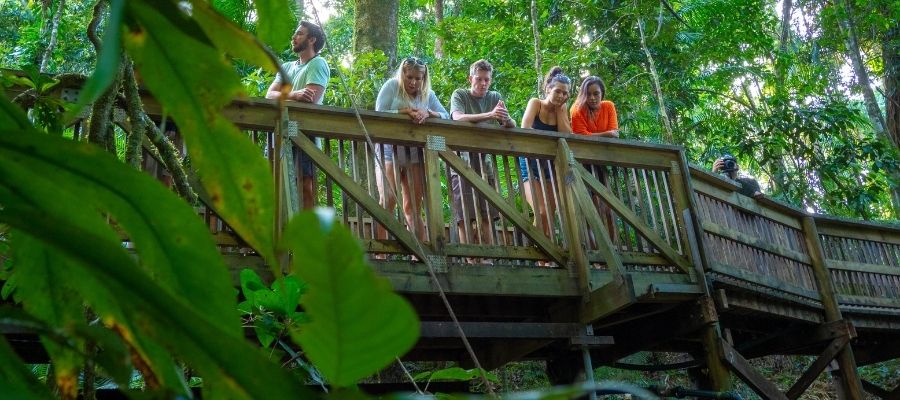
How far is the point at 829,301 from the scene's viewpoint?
680 cm

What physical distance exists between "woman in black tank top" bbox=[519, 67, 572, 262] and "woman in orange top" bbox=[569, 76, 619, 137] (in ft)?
0.90

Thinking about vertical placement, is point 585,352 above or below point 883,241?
Answer: below

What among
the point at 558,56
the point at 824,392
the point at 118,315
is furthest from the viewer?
the point at 824,392

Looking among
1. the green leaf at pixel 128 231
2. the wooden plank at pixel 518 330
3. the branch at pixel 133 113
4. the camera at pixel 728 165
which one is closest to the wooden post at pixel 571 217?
the wooden plank at pixel 518 330

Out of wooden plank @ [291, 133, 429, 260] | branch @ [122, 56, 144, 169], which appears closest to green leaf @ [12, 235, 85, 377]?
branch @ [122, 56, 144, 169]

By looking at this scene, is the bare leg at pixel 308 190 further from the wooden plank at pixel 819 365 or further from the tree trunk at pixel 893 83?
the tree trunk at pixel 893 83

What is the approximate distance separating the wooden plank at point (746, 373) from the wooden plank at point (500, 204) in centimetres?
142

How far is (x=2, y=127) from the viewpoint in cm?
66

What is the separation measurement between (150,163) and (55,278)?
3.69 metres

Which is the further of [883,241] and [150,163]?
[883,241]

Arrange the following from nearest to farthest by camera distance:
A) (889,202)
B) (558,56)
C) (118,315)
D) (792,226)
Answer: (118,315)
(792,226)
(558,56)
(889,202)

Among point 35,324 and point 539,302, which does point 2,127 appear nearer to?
point 35,324

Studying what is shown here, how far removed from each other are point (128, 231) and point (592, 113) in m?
5.80

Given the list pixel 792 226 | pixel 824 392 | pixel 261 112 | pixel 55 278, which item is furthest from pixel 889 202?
pixel 55 278
